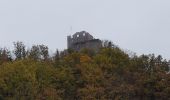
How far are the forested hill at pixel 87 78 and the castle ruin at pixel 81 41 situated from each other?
20.0 metres

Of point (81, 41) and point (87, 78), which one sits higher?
point (81, 41)

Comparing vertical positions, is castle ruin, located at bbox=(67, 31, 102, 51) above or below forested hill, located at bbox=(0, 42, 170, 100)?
above

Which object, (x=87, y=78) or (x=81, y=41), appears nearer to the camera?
(x=87, y=78)

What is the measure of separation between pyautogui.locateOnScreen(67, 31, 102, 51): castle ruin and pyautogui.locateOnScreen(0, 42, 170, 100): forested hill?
65.5 ft

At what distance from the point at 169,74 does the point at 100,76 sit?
6.96 m

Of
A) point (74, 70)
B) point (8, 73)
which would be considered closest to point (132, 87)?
point (74, 70)

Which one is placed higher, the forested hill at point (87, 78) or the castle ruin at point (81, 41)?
the castle ruin at point (81, 41)

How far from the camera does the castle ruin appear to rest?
82.9m

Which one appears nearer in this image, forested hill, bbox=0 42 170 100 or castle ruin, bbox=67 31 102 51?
forested hill, bbox=0 42 170 100

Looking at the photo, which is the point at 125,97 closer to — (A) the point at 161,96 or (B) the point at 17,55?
(A) the point at 161,96

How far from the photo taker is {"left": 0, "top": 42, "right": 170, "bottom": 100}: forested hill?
52.6 metres

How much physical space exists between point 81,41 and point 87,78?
30318mm

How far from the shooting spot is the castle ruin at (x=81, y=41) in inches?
3262

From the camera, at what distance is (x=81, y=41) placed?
3393 inches
